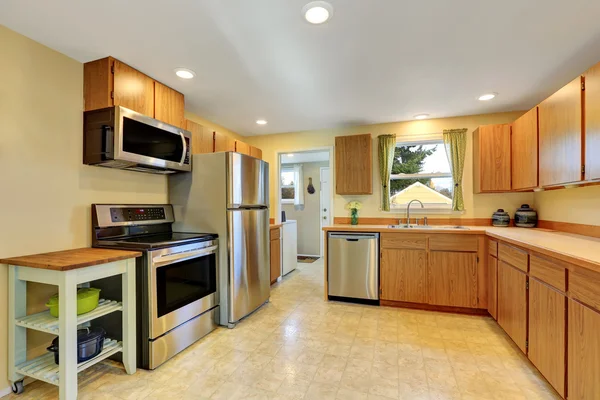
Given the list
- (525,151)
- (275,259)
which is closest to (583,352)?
(525,151)

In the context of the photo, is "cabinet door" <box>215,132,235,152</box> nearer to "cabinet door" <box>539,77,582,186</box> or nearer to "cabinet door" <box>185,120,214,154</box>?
"cabinet door" <box>185,120,214,154</box>

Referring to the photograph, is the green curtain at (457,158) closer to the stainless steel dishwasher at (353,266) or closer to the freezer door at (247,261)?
the stainless steel dishwasher at (353,266)

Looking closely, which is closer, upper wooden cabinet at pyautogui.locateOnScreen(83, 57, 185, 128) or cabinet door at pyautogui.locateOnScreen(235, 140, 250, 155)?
upper wooden cabinet at pyautogui.locateOnScreen(83, 57, 185, 128)

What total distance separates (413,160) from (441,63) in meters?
→ 1.80

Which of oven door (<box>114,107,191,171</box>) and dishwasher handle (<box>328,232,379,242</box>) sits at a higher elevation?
oven door (<box>114,107,191,171</box>)

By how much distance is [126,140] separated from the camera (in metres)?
2.10

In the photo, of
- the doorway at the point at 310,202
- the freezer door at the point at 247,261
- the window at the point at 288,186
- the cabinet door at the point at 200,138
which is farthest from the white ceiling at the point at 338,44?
the window at the point at 288,186

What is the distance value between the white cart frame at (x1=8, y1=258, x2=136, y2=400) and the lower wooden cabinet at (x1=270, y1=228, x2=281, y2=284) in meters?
2.27

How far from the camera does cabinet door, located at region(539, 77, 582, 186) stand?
6.46ft

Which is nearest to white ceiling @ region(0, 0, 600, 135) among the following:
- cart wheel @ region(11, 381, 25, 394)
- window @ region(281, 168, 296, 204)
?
cart wheel @ region(11, 381, 25, 394)

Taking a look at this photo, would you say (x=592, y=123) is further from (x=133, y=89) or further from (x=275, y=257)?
(x=275, y=257)

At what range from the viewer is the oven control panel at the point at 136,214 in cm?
231

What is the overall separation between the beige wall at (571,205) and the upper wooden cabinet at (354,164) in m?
1.88

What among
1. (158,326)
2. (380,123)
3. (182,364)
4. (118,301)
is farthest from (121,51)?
(380,123)
